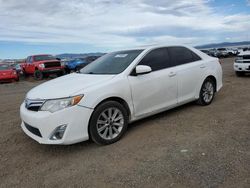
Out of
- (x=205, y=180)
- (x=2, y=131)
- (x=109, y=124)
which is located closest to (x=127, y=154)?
(x=109, y=124)

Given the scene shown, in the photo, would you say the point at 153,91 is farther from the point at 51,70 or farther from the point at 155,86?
the point at 51,70

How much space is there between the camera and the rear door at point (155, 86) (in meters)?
4.65

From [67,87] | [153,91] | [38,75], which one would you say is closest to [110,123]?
[67,87]

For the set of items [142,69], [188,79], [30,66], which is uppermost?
[142,69]

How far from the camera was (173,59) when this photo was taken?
5.53m

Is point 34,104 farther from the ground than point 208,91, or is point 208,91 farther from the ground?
point 34,104

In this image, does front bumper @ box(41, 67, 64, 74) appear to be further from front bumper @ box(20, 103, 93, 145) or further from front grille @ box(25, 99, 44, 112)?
front bumper @ box(20, 103, 93, 145)

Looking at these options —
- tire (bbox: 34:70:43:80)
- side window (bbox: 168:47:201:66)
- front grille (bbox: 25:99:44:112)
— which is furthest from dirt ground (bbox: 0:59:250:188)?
tire (bbox: 34:70:43:80)

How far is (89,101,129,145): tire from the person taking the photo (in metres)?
4.06

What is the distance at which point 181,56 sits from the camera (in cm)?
576

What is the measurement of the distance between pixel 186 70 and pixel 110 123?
229 cm

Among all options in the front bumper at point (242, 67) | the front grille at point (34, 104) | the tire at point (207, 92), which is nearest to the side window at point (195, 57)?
the tire at point (207, 92)

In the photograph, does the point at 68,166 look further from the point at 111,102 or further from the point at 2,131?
the point at 2,131

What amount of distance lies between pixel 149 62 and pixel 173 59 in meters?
0.74
